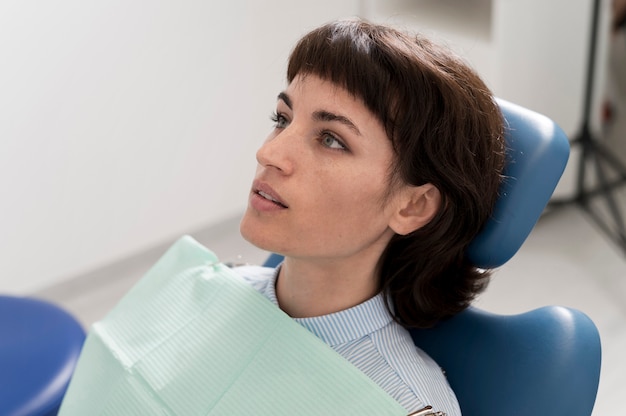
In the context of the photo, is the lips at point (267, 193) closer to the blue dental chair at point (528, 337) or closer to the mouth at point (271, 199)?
the mouth at point (271, 199)

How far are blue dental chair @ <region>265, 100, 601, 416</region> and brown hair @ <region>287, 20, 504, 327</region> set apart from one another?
31 mm

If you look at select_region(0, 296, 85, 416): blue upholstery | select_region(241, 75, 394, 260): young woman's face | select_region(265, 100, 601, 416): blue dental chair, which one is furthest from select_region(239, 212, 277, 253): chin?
select_region(0, 296, 85, 416): blue upholstery

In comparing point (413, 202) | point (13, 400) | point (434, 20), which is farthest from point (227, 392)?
point (434, 20)

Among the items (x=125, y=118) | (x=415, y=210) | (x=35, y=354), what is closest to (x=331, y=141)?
(x=415, y=210)

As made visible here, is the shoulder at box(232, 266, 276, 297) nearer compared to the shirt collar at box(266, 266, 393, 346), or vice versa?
the shirt collar at box(266, 266, 393, 346)

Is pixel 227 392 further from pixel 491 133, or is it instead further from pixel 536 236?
pixel 536 236

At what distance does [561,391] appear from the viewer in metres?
1.30

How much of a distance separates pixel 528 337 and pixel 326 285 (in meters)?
0.29

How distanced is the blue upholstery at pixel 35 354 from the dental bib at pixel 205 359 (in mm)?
179

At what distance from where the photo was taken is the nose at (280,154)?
1.26 metres

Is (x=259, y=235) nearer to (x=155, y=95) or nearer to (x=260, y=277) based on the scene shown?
(x=260, y=277)

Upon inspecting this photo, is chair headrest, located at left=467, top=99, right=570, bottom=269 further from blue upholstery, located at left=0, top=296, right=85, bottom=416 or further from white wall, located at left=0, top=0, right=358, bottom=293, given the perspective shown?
white wall, located at left=0, top=0, right=358, bottom=293

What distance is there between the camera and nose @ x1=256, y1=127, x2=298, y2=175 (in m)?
1.26

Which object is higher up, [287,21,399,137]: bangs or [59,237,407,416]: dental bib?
[287,21,399,137]: bangs
